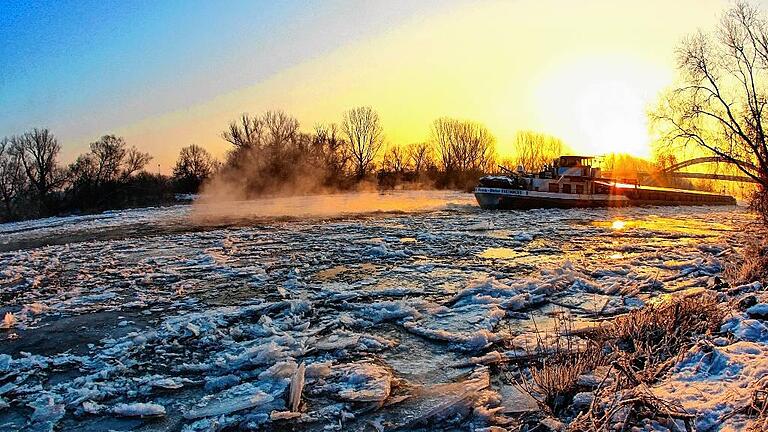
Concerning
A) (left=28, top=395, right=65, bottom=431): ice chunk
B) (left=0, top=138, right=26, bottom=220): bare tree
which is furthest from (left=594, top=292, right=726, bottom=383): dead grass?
(left=0, top=138, right=26, bottom=220): bare tree

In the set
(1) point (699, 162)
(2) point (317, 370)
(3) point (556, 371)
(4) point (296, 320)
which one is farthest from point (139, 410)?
(1) point (699, 162)

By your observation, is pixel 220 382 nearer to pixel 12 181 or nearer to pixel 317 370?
pixel 317 370

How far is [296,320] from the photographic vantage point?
644 cm

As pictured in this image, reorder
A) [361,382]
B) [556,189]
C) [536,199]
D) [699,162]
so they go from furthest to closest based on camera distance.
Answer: [556,189]
[536,199]
[699,162]
[361,382]

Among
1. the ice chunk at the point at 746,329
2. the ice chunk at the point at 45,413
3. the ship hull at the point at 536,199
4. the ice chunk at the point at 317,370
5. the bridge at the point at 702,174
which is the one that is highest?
the bridge at the point at 702,174

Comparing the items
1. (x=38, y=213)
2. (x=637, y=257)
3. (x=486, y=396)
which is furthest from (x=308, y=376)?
(x=38, y=213)

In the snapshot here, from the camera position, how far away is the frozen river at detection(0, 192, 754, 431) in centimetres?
417

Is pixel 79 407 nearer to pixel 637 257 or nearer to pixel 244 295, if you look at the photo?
pixel 244 295

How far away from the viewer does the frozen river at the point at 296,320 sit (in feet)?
13.7

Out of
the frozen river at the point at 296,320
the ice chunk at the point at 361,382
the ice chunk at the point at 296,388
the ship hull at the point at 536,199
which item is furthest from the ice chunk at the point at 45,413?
the ship hull at the point at 536,199

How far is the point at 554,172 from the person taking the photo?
28.8 meters

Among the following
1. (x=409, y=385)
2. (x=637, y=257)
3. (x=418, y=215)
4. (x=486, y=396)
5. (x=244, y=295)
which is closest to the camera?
(x=486, y=396)

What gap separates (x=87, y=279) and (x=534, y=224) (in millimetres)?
14984

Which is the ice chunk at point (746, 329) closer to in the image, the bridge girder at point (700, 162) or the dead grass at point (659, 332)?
the dead grass at point (659, 332)
